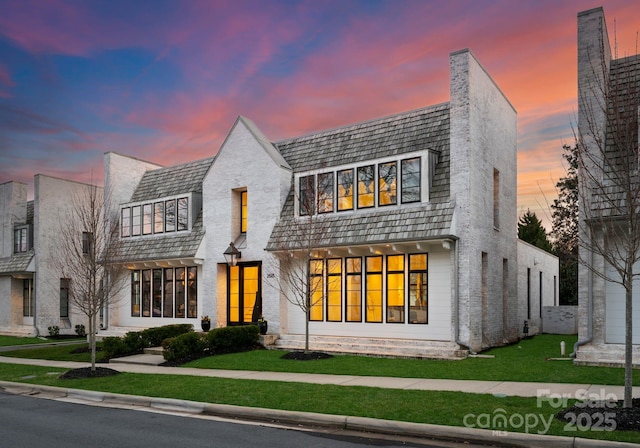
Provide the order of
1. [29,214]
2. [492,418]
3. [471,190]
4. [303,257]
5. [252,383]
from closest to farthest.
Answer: [492,418]
[252,383]
[471,190]
[303,257]
[29,214]

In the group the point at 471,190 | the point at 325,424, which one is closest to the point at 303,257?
the point at 471,190

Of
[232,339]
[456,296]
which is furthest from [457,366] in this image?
[232,339]

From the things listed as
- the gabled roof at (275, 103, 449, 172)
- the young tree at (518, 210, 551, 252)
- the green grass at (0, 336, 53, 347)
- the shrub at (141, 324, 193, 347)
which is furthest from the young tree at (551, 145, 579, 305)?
the green grass at (0, 336, 53, 347)

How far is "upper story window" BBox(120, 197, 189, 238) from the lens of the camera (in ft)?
89.7

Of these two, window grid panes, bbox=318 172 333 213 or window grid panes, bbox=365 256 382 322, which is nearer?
window grid panes, bbox=365 256 382 322

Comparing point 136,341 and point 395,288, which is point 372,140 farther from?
point 136,341

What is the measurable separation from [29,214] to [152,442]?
106 feet

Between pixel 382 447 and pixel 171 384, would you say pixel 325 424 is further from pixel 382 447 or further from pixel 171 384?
pixel 171 384

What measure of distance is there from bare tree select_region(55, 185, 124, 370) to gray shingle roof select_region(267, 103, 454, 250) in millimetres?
6045

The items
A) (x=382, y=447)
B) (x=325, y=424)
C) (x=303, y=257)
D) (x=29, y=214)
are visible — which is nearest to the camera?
(x=382, y=447)

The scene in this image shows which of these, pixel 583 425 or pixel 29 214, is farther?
pixel 29 214

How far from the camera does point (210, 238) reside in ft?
83.9

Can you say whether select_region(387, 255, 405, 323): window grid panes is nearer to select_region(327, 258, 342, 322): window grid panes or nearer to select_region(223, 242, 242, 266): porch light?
select_region(327, 258, 342, 322): window grid panes

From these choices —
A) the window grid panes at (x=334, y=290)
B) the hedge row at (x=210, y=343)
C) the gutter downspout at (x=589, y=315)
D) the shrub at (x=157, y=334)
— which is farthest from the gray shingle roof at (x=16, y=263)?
the gutter downspout at (x=589, y=315)
